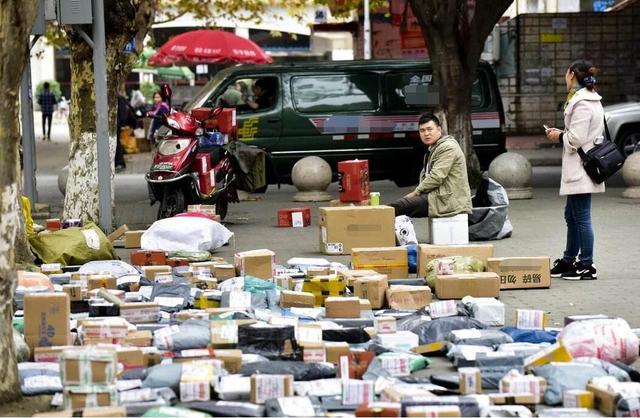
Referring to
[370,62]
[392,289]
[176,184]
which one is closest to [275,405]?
[392,289]

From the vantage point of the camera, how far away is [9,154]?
25.0 ft

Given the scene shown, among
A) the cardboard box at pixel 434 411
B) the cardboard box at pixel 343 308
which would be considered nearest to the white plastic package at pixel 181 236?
the cardboard box at pixel 343 308

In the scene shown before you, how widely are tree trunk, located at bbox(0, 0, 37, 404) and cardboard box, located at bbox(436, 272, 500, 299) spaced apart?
4039 millimetres

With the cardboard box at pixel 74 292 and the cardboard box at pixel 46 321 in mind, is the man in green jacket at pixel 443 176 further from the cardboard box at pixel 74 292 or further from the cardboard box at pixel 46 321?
the cardboard box at pixel 46 321

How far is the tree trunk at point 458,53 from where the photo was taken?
20.0m

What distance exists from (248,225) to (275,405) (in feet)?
32.9

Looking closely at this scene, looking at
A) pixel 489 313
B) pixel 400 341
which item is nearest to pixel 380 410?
pixel 400 341

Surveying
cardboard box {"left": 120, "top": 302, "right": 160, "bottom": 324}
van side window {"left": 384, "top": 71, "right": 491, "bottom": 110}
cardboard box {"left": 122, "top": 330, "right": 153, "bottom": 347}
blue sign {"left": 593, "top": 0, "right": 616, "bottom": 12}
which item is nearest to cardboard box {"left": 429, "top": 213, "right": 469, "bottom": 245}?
cardboard box {"left": 120, "top": 302, "right": 160, "bottom": 324}

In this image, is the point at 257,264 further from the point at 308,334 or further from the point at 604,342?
the point at 604,342

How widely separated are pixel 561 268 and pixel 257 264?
2.64 meters

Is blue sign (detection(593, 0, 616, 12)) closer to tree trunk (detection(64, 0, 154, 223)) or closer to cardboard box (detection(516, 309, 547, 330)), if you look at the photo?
tree trunk (detection(64, 0, 154, 223))

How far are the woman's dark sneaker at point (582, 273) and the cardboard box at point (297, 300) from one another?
9.28 ft

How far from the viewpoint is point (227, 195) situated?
16.8m

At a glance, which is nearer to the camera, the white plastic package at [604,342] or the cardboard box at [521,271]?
the white plastic package at [604,342]
